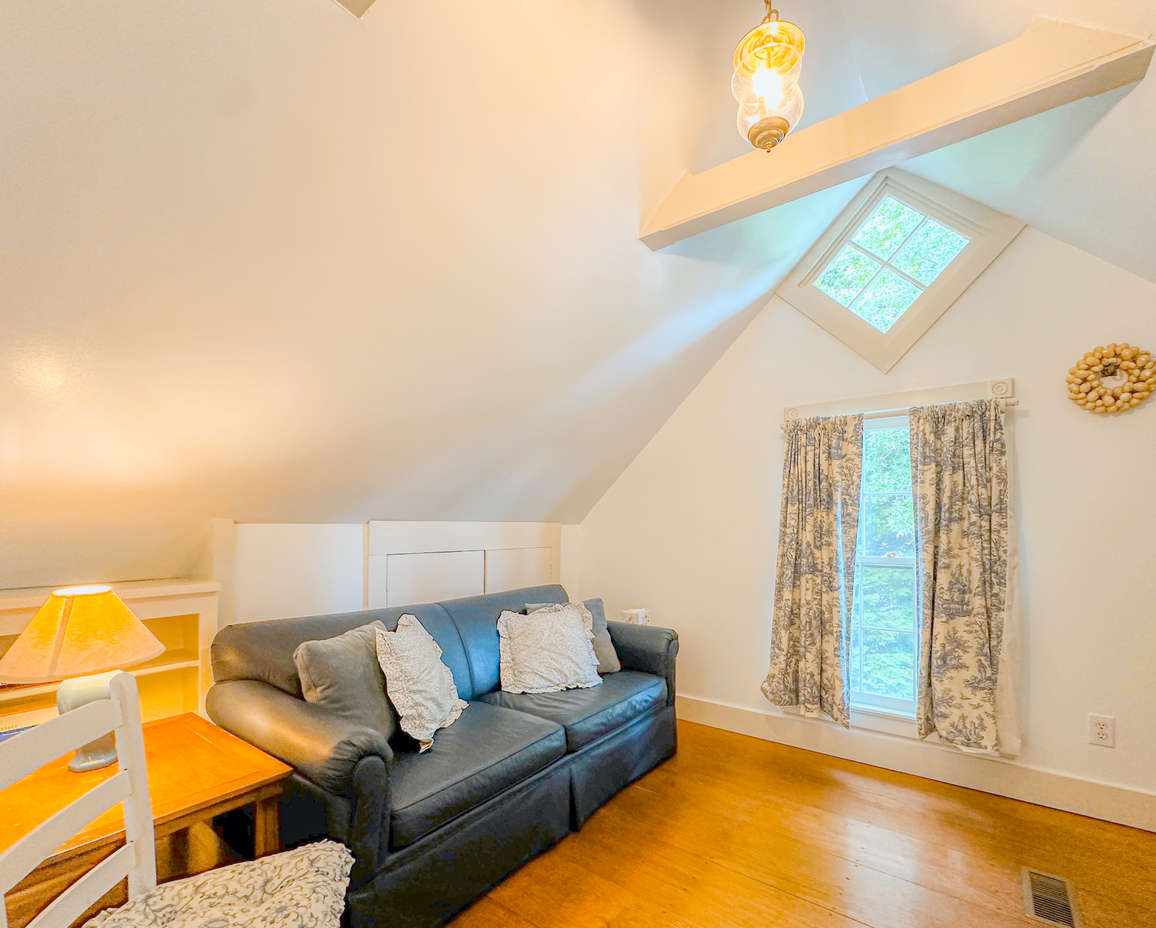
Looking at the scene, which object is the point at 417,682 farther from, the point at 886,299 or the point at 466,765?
the point at 886,299

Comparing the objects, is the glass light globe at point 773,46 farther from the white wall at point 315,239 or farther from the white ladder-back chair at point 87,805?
the white ladder-back chair at point 87,805

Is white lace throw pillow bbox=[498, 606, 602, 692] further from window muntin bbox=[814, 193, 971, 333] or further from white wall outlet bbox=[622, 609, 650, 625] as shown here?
window muntin bbox=[814, 193, 971, 333]

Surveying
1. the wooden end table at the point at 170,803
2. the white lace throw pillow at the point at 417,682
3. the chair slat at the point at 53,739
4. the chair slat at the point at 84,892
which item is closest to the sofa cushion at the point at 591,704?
the white lace throw pillow at the point at 417,682

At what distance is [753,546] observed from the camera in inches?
135

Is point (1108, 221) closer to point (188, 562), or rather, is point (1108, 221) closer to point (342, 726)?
point (342, 726)

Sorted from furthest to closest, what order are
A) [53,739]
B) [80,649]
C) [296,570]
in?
[296,570], [80,649], [53,739]

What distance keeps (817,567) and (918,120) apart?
212 centimetres

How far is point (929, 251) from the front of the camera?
3.01m

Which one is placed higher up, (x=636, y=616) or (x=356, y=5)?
(x=356, y=5)

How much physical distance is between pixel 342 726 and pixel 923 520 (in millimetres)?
2709

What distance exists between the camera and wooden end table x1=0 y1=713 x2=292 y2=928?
4.08 ft

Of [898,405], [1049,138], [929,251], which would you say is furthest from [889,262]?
[1049,138]

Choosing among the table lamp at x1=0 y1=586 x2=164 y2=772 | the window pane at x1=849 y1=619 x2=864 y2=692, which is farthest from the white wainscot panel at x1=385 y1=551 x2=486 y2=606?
the window pane at x1=849 y1=619 x2=864 y2=692

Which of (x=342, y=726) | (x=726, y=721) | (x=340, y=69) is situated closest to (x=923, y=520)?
(x=726, y=721)
